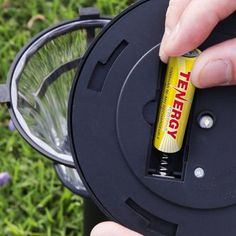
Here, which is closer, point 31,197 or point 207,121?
point 207,121

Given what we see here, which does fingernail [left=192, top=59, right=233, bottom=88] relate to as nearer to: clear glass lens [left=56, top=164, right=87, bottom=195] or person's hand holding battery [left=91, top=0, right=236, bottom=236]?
person's hand holding battery [left=91, top=0, right=236, bottom=236]

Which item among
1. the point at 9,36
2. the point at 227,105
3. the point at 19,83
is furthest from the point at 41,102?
the point at 9,36

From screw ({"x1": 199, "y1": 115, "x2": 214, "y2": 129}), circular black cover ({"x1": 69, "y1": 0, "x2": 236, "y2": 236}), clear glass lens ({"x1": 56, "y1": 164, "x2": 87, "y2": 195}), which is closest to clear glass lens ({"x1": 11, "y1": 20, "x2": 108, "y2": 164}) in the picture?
clear glass lens ({"x1": 56, "y1": 164, "x2": 87, "y2": 195})

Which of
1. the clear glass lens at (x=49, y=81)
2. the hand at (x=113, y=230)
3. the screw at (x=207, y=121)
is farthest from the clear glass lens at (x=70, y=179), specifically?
the screw at (x=207, y=121)

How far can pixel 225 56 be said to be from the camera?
2.83ft

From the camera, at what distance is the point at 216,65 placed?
0.86 meters

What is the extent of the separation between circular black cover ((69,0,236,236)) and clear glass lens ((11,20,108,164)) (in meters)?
0.21

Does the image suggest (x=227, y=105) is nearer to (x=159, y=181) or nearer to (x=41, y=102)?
(x=159, y=181)

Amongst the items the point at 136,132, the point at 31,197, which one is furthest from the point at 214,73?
the point at 31,197

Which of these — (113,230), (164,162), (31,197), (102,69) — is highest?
(102,69)

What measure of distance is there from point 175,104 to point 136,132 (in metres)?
0.07

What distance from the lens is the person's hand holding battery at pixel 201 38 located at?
0.84 m

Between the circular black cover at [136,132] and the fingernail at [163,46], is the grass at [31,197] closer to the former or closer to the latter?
the circular black cover at [136,132]

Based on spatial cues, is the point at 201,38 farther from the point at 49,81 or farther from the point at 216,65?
the point at 49,81
